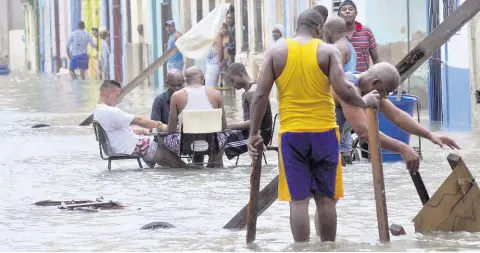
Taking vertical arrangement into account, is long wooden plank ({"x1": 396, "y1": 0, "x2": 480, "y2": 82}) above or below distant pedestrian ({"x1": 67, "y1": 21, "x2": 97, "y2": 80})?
above

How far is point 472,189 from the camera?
918cm

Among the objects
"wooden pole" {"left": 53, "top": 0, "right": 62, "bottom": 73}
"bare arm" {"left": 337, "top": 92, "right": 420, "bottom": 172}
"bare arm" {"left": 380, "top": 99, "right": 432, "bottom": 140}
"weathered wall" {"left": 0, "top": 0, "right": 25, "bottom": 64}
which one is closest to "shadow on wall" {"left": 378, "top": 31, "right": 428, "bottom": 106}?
"bare arm" {"left": 380, "top": 99, "right": 432, "bottom": 140}

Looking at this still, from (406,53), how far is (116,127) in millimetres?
10302

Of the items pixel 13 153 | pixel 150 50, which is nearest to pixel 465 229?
pixel 13 153

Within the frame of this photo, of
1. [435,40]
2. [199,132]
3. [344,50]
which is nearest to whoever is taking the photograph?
[435,40]

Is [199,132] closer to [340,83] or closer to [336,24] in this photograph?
[336,24]

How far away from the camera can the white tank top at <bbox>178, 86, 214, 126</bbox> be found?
47.5ft

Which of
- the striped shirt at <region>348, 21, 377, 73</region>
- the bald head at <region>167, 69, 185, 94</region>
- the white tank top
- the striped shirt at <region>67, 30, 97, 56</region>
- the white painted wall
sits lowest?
the white painted wall

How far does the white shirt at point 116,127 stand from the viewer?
1436cm

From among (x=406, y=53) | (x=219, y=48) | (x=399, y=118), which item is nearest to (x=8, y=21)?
(x=219, y=48)

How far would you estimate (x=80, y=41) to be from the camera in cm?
4766

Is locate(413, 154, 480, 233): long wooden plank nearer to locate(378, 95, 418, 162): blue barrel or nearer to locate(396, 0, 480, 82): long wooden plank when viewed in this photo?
locate(396, 0, 480, 82): long wooden plank

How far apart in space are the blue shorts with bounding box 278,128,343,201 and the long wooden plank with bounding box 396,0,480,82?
7.25 feet

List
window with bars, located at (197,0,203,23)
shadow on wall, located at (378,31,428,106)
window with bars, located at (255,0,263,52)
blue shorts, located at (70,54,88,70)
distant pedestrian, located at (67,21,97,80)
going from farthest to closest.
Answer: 1. blue shorts, located at (70,54,88,70)
2. distant pedestrian, located at (67,21,97,80)
3. window with bars, located at (197,0,203,23)
4. window with bars, located at (255,0,263,52)
5. shadow on wall, located at (378,31,428,106)
